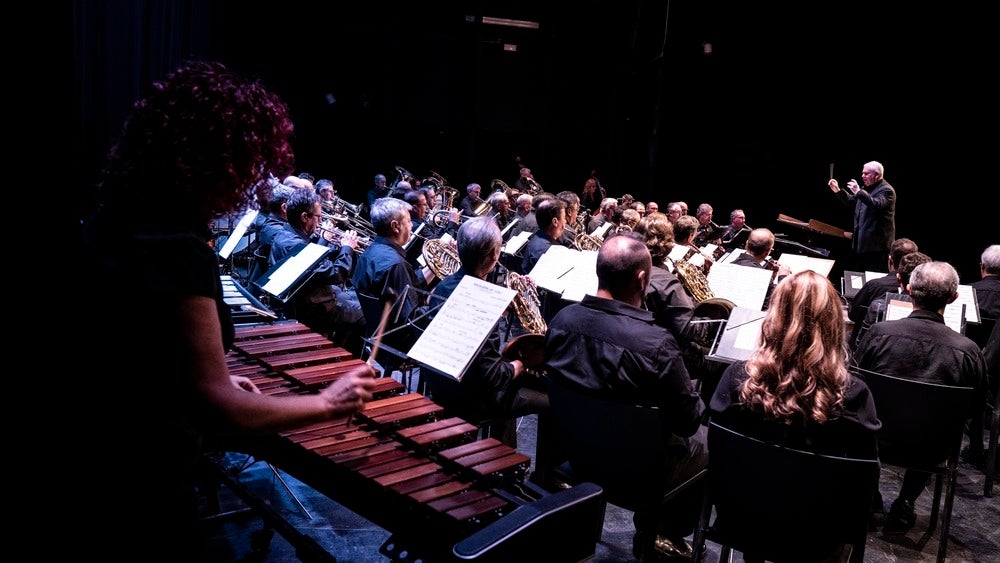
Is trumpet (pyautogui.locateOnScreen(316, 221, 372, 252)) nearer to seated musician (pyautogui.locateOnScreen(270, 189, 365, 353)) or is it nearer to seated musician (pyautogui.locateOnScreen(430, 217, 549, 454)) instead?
seated musician (pyautogui.locateOnScreen(270, 189, 365, 353))

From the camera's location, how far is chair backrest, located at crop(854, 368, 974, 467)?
3.30 metres

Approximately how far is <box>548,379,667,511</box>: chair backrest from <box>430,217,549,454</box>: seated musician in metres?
0.48

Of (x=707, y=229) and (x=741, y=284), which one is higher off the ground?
(x=707, y=229)

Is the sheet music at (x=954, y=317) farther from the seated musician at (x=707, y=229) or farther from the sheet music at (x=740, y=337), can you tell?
the seated musician at (x=707, y=229)

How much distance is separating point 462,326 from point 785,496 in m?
1.37

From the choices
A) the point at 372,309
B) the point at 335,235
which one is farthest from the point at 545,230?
the point at 372,309

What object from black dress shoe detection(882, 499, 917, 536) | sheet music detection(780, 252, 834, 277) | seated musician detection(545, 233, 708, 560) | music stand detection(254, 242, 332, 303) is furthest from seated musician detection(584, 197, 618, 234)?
seated musician detection(545, 233, 708, 560)

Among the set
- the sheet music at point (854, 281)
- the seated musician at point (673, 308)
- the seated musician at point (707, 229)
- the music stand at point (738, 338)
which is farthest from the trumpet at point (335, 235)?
the seated musician at point (707, 229)

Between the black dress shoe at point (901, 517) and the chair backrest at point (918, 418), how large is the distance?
67cm

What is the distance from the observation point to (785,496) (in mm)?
2373

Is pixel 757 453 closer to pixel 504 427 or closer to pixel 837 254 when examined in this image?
pixel 504 427

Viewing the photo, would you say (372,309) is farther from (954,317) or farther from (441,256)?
(954,317)

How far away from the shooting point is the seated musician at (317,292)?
16.8 feet

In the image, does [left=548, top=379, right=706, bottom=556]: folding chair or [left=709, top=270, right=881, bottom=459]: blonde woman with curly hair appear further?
[left=548, top=379, right=706, bottom=556]: folding chair
